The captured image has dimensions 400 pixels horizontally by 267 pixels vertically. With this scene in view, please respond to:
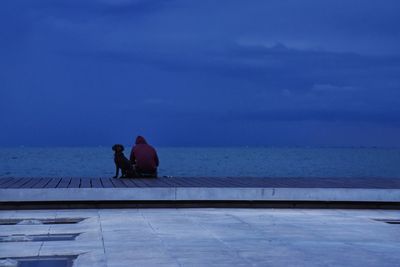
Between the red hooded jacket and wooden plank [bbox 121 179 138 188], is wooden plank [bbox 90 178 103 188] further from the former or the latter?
the red hooded jacket

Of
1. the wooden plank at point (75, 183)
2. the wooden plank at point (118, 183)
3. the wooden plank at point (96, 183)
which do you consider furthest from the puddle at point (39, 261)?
the wooden plank at point (118, 183)

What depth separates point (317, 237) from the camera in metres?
10.6

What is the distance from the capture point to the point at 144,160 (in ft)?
59.1

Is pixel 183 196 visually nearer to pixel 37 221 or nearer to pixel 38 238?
pixel 37 221

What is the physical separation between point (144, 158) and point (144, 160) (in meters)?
0.07

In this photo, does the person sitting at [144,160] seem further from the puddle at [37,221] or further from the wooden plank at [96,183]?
the puddle at [37,221]

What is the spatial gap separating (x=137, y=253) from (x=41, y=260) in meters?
1.09

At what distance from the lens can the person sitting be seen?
17984 millimetres

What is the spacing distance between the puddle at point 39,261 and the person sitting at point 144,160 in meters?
9.23

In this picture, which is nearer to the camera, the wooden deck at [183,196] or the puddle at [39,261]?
the puddle at [39,261]

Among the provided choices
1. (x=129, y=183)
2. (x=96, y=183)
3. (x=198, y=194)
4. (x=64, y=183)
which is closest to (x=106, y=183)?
(x=96, y=183)

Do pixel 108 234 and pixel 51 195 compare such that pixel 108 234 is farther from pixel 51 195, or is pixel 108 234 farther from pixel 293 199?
pixel 293 199

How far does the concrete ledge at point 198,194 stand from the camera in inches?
552

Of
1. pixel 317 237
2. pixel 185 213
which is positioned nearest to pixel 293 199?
pixel 185 213
